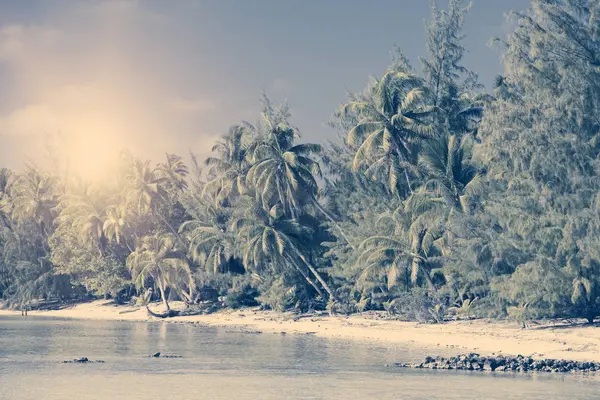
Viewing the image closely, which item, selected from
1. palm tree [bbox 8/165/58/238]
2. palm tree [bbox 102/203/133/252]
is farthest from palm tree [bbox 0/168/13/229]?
palm tree [bbox 102/203/133/252]

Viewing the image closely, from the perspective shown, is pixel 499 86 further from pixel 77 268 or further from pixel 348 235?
pixel 77 268

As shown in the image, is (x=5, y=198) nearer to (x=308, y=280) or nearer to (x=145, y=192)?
(x=145, y=192)

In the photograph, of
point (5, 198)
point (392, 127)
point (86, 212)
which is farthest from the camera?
point (5, 198)

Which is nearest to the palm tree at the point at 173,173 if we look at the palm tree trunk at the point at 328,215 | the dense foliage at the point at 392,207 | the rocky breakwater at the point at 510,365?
the dense foliage at the point at 392,207

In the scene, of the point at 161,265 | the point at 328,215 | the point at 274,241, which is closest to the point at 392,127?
the point at 328,215

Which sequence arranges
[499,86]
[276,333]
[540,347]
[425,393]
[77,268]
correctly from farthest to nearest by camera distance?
[77,268] < [276,333] < [499,86] < [540,347] < [425,393]

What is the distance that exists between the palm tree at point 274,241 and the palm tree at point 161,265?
8.79 metres

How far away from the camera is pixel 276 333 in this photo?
172 ft

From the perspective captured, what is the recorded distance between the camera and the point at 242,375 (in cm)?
3152

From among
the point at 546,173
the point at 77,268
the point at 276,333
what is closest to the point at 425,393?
the point at 546,173

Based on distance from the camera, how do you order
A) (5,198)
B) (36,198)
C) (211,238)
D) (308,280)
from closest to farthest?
(308,280), (211,238), (36,198), (5,198)

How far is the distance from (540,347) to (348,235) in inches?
824

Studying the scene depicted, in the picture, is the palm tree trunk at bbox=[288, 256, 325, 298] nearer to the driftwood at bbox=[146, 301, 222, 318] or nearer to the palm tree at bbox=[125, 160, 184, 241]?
the driftwood at bbox=[146, 301, 222, 318]

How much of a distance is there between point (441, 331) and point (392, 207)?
11042mm
